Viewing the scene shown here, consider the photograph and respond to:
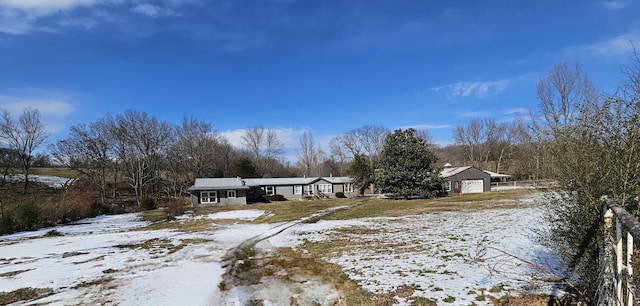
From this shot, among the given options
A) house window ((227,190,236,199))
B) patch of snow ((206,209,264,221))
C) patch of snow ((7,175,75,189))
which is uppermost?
patch of snow ((7,175,75,189))

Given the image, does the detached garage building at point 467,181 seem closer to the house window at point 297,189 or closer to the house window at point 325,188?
the house window at point 325,188

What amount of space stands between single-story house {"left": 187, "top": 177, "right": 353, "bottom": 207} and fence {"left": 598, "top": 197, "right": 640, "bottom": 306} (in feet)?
112

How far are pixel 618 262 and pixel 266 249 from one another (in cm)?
1090

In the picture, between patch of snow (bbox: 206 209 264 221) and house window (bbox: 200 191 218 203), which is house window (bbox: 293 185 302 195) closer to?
house window (bbox: 200 191 218 203)

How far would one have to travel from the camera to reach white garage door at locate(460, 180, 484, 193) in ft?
131

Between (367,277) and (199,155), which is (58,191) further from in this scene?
(367,277)

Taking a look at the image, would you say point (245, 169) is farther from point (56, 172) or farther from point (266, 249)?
point (266, 249)

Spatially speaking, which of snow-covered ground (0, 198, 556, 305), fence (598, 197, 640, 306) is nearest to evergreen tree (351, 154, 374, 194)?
snow-covered ground (0, 198, 556, 305)

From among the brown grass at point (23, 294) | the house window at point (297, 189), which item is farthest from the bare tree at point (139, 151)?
the brown grass at point (23, 294)

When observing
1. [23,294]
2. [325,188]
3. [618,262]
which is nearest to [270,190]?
[325,188]

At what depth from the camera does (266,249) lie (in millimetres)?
12086

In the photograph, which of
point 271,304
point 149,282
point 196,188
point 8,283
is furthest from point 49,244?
point 196,188

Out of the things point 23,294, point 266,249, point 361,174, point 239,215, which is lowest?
point 239,215

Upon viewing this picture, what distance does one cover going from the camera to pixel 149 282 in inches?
325
